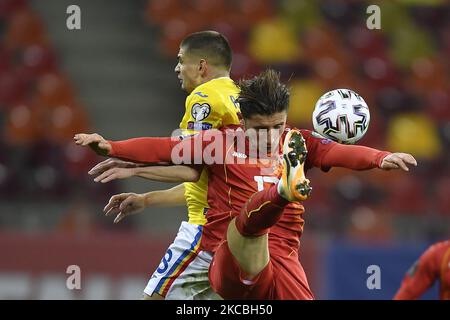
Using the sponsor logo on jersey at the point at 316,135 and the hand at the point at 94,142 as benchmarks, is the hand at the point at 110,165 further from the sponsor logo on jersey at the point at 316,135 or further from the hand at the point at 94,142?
the sponsor logo on jersey at the point at 316,135

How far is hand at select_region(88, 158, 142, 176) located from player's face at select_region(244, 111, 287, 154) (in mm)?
660

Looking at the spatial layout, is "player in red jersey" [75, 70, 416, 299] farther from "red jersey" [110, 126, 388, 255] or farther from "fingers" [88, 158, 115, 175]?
"fingers" [88, 158, 115, 175]

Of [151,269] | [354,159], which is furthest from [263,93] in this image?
[151,269]

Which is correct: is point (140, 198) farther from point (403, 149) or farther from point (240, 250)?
point (403, 149)

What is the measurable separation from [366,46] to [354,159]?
804cm

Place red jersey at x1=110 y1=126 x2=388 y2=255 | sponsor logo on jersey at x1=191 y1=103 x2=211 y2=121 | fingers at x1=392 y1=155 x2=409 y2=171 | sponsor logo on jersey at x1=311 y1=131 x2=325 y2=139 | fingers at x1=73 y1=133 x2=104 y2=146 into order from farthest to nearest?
sponsor logo on jersey at x1=191 y1=103 x2=211 y2=121 < sponsor logo on jersey at x1=311 y1=131 x2=325 y2=139 < red jersey at x1=110 y1=126 x2=388 y2=255 < fingers at x1=73 y1=133 x2=104 y2=146 < fingers at x1=392 y1=155 x2=409 y2=171

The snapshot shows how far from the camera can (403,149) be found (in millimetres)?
11898

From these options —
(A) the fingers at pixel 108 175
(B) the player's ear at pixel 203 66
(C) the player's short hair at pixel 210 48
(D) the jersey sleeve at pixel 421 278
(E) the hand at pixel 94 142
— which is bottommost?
(D) the jersey sleeve at pixel 421 278

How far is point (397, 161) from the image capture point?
5.11m

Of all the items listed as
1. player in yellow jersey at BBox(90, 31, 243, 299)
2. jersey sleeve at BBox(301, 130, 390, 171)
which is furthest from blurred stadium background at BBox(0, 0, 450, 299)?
jersey sleeve at BBox(301, 130, 390, 171)

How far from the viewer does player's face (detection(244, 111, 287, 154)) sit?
550 centimetres

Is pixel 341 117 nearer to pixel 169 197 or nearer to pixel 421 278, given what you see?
pixel 169 197

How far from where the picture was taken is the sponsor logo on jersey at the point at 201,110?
5805mm

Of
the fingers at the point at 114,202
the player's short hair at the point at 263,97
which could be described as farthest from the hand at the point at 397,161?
the fingers at the point at 114,202
